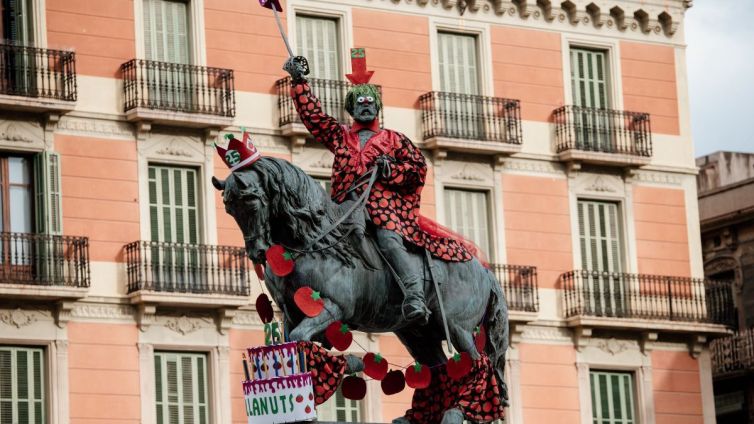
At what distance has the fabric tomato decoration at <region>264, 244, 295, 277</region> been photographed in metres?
15.8

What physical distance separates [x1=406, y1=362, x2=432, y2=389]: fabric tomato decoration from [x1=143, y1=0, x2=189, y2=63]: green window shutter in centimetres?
2242

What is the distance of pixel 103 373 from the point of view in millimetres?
37156

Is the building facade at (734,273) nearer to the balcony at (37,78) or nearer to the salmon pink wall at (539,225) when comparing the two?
the salmon pink wall at (539,225)

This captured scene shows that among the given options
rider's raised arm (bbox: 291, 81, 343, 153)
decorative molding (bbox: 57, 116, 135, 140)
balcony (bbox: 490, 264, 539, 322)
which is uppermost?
decorative molding (bbox: 57, 116, 135, 140)

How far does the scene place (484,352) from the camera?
1761cm

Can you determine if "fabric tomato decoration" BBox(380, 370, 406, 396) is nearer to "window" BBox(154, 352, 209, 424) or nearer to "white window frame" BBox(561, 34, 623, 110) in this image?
"window" BBox(154, 352, 209, 424)

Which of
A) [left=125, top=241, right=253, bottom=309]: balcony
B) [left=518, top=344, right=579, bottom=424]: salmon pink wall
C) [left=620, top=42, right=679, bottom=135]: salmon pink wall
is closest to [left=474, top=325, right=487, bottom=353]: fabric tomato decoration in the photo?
[left=125, top=241, right=253, bottom=309]: balcony

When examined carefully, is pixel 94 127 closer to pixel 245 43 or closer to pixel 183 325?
pixel 245 43

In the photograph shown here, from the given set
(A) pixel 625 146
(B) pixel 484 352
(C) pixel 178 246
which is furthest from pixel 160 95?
(B) pixel 484 352

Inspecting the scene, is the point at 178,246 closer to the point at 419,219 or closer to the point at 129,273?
the point at 129,273

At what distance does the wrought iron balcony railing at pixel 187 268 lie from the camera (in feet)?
123

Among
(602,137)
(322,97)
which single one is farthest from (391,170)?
(602,137)

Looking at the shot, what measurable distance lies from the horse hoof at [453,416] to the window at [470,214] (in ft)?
79.8

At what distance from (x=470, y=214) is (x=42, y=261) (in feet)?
31.0
